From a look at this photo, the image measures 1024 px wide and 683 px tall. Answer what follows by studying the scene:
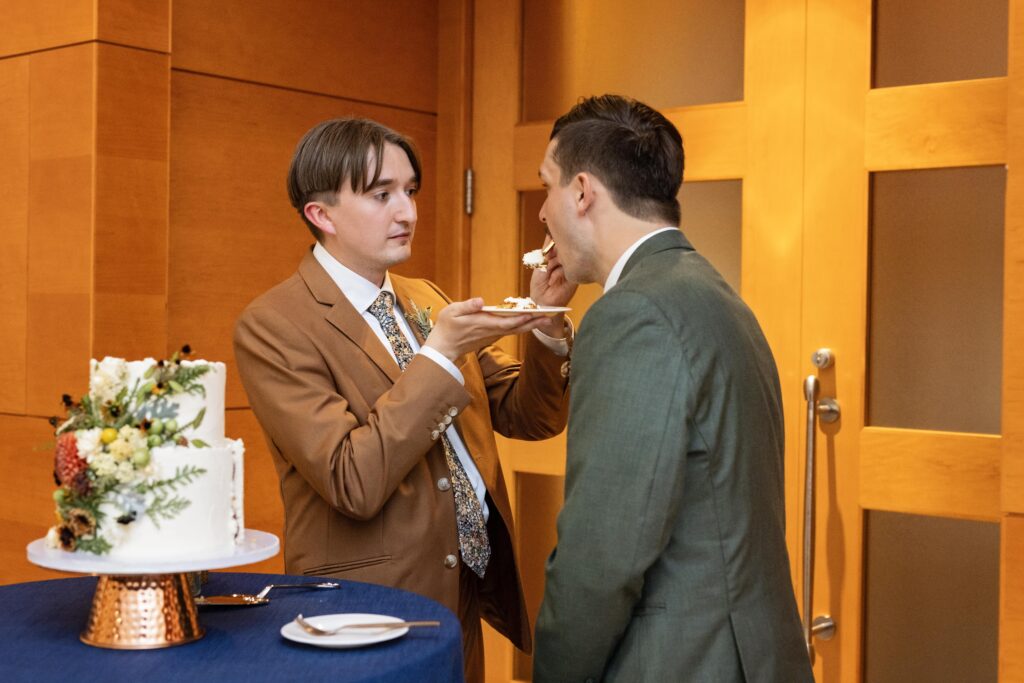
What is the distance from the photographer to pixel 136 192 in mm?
3189

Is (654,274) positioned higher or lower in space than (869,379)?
higher

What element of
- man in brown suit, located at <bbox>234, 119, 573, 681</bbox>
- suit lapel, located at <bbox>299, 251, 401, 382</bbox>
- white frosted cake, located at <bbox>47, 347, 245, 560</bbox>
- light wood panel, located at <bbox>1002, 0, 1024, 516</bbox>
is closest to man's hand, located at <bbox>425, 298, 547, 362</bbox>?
man in brown suit, located at <bbox>234, 119, 573, 681</bbox>

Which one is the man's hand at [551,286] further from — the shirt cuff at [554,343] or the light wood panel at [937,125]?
the light wood panel at [937,125]

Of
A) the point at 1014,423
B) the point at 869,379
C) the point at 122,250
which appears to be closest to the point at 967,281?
the point at 869,379

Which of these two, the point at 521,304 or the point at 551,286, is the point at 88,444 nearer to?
the point at 521,304

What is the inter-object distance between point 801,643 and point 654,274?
0.61 m

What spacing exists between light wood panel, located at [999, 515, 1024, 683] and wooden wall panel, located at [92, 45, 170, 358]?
2081 millimetres

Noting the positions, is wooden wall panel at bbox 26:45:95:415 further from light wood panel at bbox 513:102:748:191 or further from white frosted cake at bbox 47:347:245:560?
white frosted cake at bbox 47:347:245:560

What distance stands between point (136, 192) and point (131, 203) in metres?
0.03

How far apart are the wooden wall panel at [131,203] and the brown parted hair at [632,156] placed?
5.11 feet

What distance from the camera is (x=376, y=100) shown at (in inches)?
156

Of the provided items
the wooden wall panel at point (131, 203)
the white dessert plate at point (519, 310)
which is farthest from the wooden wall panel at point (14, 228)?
the white dessert plate at point (519, 310)

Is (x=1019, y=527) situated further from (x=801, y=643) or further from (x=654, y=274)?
(x=654, y=274)

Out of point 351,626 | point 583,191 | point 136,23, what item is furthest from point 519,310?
point 136,23
